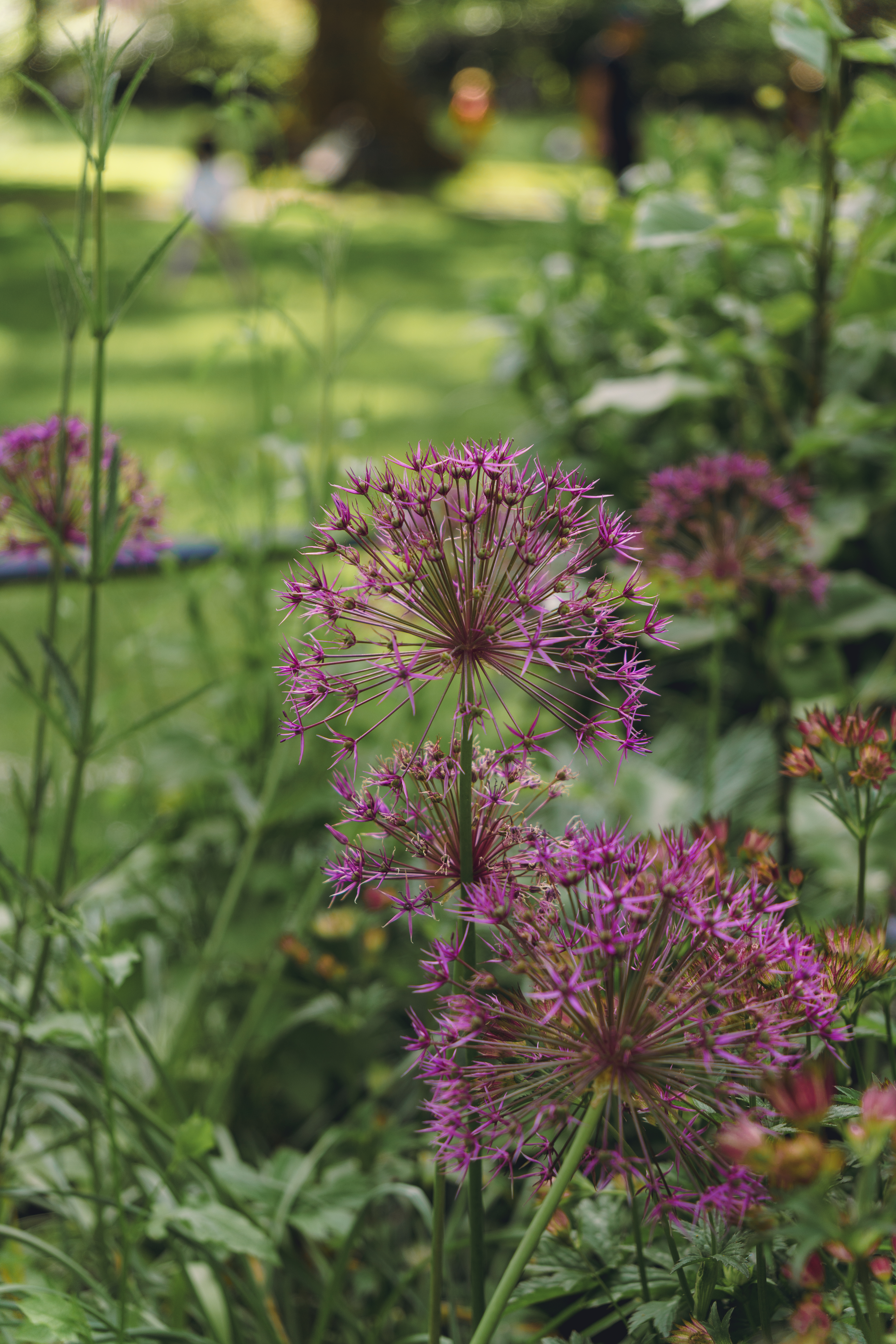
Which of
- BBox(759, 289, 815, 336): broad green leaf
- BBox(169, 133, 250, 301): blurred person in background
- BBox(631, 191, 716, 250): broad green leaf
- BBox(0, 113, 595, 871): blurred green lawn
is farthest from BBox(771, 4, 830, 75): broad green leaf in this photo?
BBox(169, 133, 250, 301): blurred person in background

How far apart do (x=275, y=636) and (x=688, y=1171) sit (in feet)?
6.50

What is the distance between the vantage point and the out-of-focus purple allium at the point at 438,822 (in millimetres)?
1000

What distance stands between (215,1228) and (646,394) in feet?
5.62

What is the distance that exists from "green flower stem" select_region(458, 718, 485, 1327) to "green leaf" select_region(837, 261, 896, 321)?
158cm

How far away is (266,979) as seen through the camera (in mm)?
2082

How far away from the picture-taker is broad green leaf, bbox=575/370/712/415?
2369mm

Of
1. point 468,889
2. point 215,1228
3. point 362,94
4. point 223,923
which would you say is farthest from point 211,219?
point 362,94

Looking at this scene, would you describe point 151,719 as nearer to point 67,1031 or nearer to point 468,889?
point 67,1031

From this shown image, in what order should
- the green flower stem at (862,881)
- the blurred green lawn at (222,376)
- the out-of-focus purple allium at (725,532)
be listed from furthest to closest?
the blurred green lawn at (222,376) → the out-of-focus purple allium at (725,532) → the green flower stem at (862,881)

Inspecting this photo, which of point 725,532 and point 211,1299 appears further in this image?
point 725,532

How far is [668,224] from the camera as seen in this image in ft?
6.94

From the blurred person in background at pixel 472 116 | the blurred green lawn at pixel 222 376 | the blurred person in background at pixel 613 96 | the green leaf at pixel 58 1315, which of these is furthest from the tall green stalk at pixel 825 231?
the blurred person in background at pixel 472 116

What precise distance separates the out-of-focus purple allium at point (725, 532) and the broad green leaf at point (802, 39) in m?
0.72

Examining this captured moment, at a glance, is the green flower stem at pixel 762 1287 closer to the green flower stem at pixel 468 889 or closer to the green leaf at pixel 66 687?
the green flower stem at pixel 468 889
